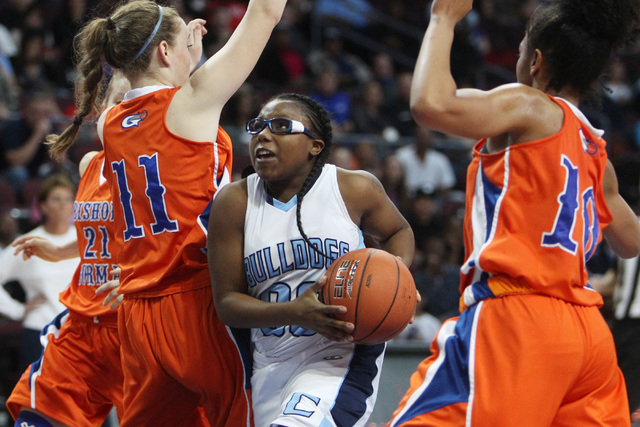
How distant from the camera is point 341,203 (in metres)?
3.24

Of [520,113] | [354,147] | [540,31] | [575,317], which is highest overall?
[540,31]

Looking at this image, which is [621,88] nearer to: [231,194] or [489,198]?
[231,194]

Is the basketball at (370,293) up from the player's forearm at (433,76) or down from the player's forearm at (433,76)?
down

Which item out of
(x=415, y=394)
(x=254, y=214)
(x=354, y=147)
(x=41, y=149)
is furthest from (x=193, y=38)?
(x=354, y=147)

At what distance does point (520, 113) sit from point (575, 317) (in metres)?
0.68

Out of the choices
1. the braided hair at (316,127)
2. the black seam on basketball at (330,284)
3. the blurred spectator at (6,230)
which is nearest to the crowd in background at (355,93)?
the blurred spectator at (6,230)

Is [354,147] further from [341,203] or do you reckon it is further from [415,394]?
[415,394]

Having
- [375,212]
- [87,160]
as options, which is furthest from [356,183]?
[87,160]

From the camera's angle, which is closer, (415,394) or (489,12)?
(415,394)

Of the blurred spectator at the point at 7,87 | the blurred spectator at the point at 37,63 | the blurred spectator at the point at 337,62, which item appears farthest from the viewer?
the blurred spectator at the point at 337,62

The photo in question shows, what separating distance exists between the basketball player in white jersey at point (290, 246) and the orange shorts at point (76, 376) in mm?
893

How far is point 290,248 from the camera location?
3178 millimetres

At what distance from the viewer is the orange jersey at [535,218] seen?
262 centimetres

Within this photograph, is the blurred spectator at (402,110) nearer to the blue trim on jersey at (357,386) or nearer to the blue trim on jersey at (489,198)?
the blue trim on jersey at (357,386)
